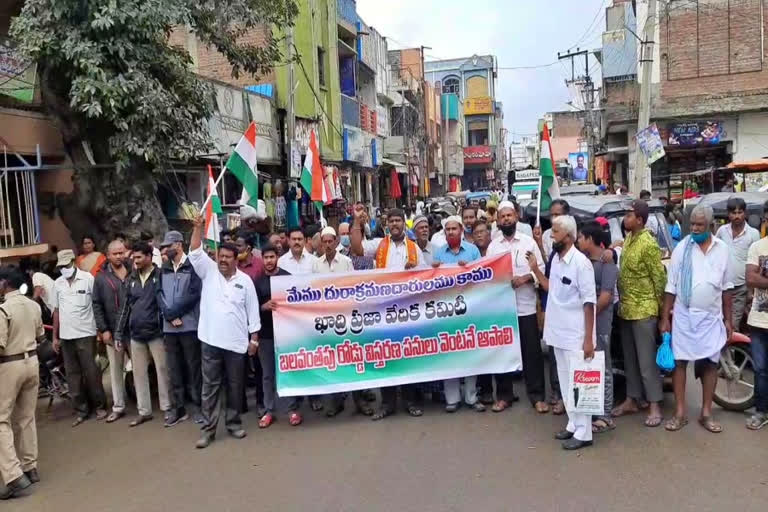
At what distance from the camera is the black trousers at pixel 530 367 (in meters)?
6.62

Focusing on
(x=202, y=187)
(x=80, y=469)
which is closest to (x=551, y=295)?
(x=80, y=469)

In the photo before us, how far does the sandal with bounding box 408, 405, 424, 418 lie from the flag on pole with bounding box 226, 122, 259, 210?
9.44 feet

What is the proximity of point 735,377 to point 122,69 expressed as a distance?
7.88m

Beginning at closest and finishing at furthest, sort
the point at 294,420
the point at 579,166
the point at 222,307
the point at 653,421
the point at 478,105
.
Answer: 1. the point at 653,421
2. the point at 222,307
3. the point at 294,420
4. the point at 579,166
5. the point at 478,105

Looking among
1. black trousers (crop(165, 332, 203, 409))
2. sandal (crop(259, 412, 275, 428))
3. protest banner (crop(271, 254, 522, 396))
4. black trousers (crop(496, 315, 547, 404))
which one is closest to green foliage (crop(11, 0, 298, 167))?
black trousers (crop(165, 332, 203, 409))

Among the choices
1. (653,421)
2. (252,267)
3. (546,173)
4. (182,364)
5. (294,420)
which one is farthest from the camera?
(546,173)

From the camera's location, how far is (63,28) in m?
8.46

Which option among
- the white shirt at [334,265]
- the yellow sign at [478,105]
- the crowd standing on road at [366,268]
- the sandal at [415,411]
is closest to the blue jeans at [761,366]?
the crowd standing on road at [366,268]

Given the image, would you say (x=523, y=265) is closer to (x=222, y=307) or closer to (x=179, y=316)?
(x=222, y=307)

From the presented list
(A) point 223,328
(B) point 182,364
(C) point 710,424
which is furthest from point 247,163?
(C) point 710,424

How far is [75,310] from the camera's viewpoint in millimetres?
7117

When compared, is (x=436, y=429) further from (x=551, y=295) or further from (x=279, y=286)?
(x=279, y=286)

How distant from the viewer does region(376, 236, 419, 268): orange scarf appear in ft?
23.4

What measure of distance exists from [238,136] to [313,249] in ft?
25.1
